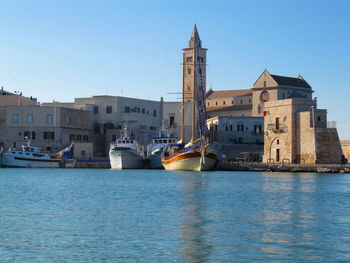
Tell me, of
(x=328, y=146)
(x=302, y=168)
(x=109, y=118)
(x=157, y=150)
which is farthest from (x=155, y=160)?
(x=328, y=146)

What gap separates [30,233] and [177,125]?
7816 cm

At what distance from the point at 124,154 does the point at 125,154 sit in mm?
166

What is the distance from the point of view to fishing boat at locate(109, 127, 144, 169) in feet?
243

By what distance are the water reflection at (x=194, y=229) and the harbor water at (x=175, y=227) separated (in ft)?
0.09

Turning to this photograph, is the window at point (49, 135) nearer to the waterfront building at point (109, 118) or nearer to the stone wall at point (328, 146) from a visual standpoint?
the waterfront building at point (109, 118)

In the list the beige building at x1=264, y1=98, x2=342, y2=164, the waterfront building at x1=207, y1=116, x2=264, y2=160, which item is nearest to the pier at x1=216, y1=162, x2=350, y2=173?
the beige building at x1=264, y1=98, x2=342, y2=164

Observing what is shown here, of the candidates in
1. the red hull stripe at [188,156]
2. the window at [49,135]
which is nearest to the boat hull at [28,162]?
the window at [49,135]

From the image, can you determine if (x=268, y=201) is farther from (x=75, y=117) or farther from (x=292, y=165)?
(x=75, y=117)

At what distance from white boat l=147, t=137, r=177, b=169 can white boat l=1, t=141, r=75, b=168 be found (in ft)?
37.6

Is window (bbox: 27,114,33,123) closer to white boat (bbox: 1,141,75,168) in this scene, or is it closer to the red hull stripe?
white boat (bbox: 1,141,75,168)

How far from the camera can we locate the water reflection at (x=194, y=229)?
647 inches

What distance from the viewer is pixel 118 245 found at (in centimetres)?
1761

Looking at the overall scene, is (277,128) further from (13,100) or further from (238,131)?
(13,100)

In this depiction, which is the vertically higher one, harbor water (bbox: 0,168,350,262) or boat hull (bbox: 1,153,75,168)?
boat hull (bbox: 1,153,75,168)
